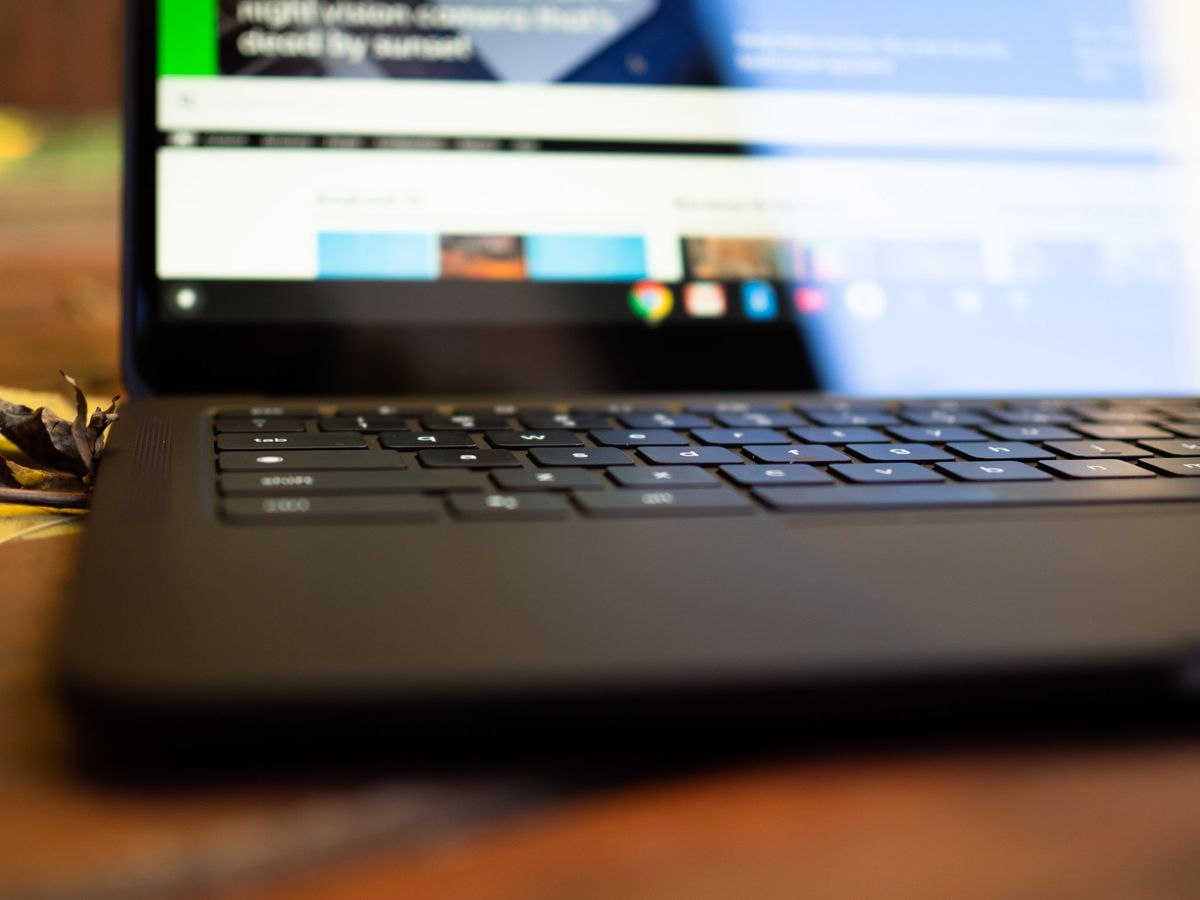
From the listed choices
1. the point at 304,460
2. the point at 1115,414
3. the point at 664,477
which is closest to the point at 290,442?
the point at 304,460

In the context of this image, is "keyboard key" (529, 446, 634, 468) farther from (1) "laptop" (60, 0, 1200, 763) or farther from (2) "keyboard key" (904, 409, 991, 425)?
(2) "keyboard key" (904, 409, 991, 425)

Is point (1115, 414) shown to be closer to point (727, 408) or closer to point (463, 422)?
point (727, 408)

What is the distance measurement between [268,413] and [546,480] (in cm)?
16

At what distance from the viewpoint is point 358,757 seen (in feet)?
0.67

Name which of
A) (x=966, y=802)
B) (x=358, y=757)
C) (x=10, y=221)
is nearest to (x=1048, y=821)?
(x=966, y=802)

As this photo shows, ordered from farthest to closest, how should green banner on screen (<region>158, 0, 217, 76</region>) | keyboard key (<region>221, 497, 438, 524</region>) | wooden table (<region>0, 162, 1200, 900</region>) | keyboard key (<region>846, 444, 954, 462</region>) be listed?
green banner on screen (<region>158, 0, 217, 76</region>) < keyboard key (<region>846, 444, 954, 462</region>) < keyboard key (<region>221, 497, 438, 524</region>) < wooden table (<region>0, 162, 1200, 900</region>)

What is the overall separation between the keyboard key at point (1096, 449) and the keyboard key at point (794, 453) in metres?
0.09

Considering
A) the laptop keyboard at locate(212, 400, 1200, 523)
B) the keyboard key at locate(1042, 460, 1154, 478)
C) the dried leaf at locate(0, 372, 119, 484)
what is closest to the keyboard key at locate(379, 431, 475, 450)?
the laptop keyboard at locate(212, 400, 1200, 523)

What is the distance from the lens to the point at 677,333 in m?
0.53

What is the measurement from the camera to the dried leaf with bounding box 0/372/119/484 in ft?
1.25

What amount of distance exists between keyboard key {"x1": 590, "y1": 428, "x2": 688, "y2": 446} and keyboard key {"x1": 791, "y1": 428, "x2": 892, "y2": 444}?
5cm

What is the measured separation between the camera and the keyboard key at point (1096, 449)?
1.31 feet

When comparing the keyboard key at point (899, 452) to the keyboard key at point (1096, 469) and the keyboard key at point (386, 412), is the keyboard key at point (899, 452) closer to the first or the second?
the keyboard key at point (1096, 469)

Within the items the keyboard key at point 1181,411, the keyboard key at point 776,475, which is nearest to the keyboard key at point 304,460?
the keyboard key at point 776,475
